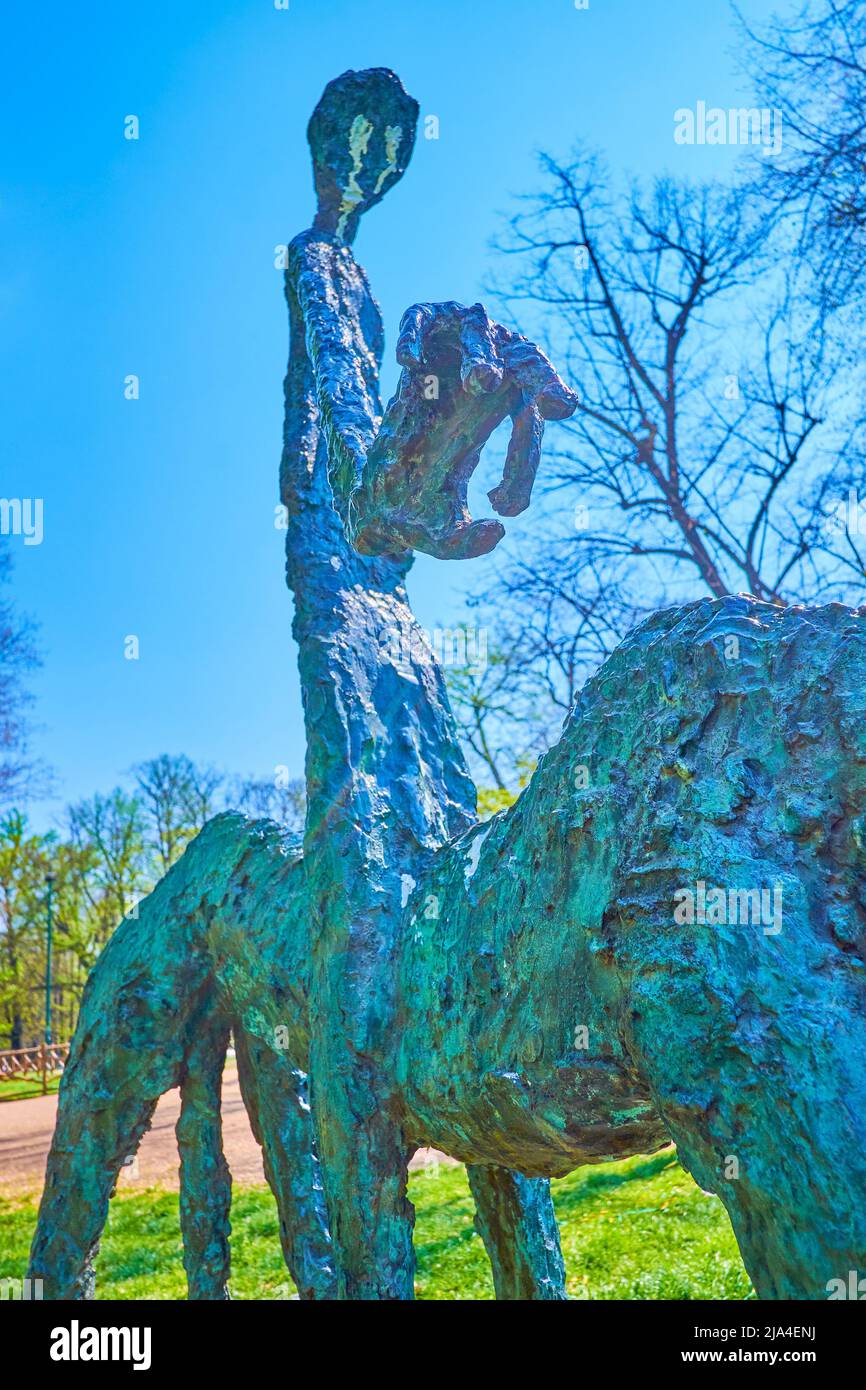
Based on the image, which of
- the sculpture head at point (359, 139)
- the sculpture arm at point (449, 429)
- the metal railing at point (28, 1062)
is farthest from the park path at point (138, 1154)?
the sculpture arm at point (449, 429)

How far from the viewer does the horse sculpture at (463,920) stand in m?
1.78

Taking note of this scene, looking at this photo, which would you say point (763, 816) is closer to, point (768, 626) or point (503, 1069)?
point (768, 626)

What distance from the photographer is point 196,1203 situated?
409 cm

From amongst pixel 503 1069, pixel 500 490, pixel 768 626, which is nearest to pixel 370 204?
pixel 500 490

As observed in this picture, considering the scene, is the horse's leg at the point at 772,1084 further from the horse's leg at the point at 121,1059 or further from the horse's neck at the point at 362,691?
the horse's leg at the point at 121,1059

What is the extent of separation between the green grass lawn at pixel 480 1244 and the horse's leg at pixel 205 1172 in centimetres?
247

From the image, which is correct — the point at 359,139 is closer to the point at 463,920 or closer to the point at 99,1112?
the point at 463,920

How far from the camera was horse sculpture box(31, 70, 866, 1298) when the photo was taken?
5.84ft

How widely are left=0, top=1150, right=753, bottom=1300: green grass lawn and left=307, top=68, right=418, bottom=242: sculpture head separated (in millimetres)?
4920

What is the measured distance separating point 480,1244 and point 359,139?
654 cm

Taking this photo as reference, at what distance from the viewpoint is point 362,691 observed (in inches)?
132

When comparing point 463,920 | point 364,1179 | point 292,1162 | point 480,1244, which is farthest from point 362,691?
point 480,1244

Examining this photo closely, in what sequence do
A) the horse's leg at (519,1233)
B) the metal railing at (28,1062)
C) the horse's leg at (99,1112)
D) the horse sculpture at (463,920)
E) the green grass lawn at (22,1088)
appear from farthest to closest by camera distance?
the metal railing at (28,1062) → the green grass lawn at (22,1088) → the horse's leg at (99,1112) → the horse's leg at (519,1233) → the horse sculpture at (463,920)
